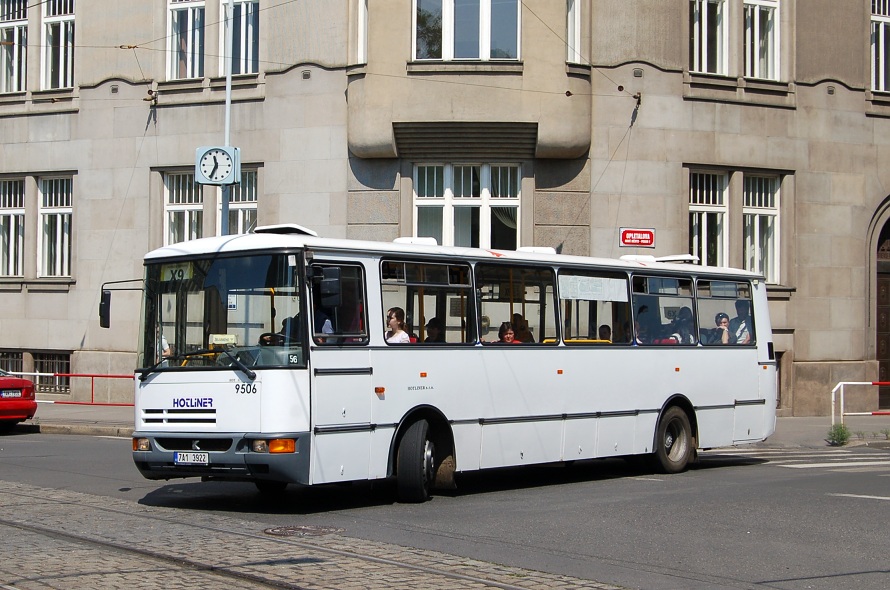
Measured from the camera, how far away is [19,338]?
101 feet

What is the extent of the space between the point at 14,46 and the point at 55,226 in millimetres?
4865

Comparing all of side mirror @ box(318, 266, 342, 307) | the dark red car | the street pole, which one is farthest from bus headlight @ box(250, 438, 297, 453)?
the dark red car

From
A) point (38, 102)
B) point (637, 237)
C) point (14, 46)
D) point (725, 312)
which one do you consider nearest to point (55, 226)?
point (38, 102)

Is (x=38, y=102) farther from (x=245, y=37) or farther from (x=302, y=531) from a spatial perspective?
(x=302, y=531)

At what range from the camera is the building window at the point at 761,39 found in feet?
94.0

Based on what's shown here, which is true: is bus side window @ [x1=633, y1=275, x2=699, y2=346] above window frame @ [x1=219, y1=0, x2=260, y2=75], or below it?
below

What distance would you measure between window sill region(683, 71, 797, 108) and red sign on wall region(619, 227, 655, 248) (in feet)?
11.1

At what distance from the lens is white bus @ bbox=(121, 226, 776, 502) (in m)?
12.4

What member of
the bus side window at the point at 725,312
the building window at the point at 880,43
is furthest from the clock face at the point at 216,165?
the building window at the point at 880,43

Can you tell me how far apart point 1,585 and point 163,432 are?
174 inches

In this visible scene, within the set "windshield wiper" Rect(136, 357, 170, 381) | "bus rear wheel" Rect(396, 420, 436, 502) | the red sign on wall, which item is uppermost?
the red sign on wall

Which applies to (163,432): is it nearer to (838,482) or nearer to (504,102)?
(838,482)

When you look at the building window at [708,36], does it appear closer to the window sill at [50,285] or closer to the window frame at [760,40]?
the window frame at [760,40]

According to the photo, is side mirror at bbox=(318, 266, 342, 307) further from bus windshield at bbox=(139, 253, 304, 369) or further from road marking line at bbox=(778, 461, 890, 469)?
road marking line at bbox=(778, 461, 890, 469)
